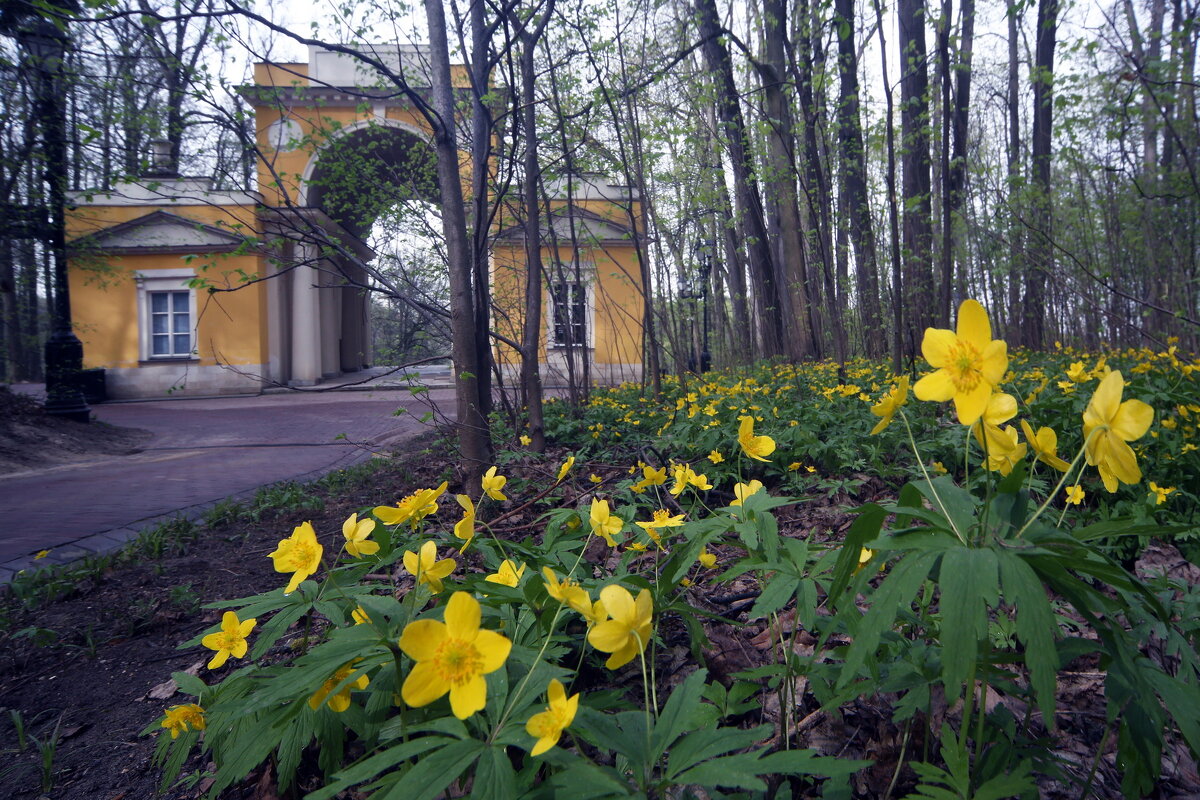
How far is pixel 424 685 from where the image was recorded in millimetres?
843

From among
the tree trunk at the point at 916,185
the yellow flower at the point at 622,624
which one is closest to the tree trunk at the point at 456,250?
the yellow flower at the point at 622,624

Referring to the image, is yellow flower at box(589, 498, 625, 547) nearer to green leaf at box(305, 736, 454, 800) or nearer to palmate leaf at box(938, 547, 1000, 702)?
green leaf at box(305, 736, 454, 800)

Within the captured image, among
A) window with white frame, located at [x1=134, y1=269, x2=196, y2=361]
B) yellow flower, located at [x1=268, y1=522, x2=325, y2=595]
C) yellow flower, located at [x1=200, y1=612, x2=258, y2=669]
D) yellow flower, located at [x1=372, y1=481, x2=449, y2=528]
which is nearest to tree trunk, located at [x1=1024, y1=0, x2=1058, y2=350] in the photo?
yellow flower, located at [x1=372, y1=481, x2=449, y2=528]

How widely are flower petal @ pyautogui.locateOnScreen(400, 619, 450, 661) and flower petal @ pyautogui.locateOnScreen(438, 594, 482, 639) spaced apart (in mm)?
14

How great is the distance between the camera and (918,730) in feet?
4.58

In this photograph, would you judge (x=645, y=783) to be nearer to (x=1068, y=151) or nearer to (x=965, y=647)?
(x=965, y=647)

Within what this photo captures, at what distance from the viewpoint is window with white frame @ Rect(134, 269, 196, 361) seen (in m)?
18.2

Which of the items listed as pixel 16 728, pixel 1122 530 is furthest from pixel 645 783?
pixel 16 728

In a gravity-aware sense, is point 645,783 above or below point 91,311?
below

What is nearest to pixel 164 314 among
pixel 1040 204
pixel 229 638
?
pixel 1040 204

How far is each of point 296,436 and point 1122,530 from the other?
969 centimetres

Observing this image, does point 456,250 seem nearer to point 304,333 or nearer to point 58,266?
point 58,266

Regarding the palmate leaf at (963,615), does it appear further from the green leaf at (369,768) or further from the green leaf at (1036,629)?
the green leaf at (369,768)

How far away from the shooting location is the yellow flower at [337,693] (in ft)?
3.41
